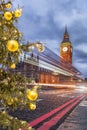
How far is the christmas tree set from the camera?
2.72 metres

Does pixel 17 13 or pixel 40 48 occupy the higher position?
pixel 17 13

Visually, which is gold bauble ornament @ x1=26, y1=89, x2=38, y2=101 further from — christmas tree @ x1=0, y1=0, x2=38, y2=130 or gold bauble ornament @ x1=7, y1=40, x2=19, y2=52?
gold bauble ornament @ x1=7, y1=40, x2=19, y2=52

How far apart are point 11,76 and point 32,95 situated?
35 cm

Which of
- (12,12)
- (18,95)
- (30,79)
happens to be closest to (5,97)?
(18,95)

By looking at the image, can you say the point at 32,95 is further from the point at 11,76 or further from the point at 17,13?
the point at 17,13

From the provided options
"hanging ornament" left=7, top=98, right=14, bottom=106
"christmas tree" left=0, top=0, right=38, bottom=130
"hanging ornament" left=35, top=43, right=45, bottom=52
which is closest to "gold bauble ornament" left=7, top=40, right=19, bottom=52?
"christmas tree" left=0, top=0, right=38, bottom=130

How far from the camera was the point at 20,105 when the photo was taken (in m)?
3.00

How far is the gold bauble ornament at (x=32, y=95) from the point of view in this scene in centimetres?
265

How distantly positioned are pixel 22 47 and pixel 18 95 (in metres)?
0.46

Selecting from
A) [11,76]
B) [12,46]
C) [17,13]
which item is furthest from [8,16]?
[11,76]

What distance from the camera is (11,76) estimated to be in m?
2.89

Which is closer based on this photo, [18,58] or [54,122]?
[18,58]

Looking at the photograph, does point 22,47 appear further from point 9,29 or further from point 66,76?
point 66,76

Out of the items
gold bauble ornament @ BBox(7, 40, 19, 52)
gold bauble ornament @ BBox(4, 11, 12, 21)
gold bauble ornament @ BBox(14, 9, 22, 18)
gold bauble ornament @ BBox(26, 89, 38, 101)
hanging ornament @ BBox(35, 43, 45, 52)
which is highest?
gold bauble ornament @ BBox(14, 9, 22, 18)
